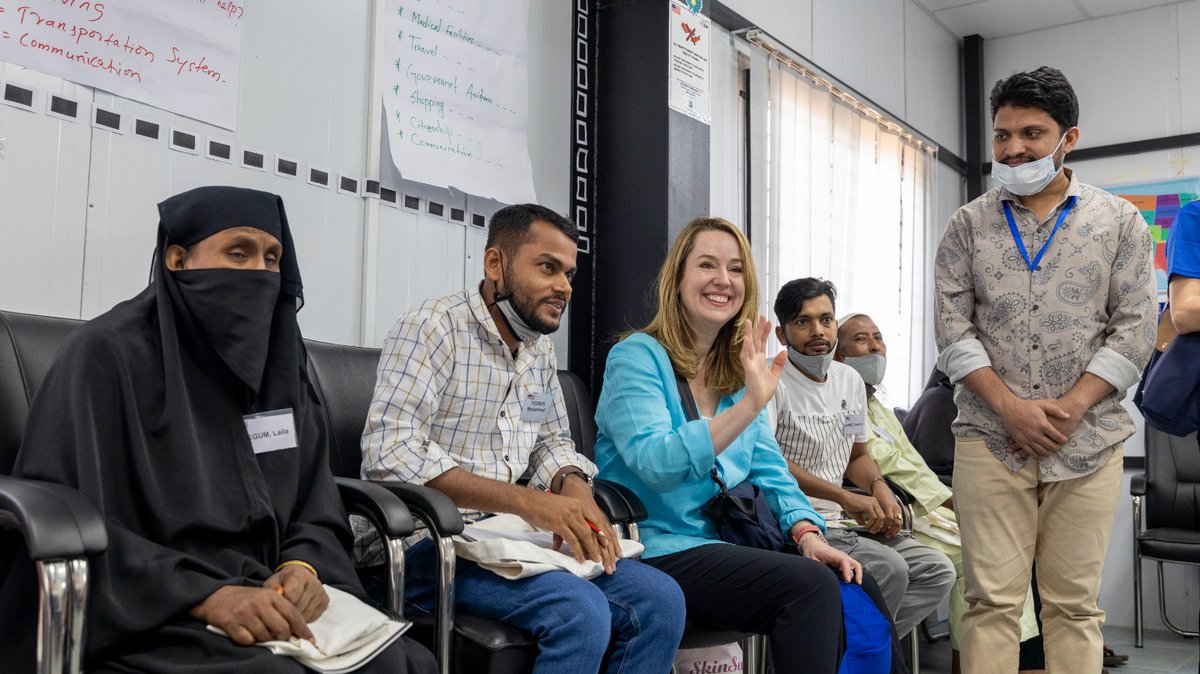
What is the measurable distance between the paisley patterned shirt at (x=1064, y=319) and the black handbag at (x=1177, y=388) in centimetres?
8

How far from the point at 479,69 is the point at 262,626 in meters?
2.01

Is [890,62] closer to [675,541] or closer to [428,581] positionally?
[675,541]

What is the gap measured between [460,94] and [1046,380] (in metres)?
1.78

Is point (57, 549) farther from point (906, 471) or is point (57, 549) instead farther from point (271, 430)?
point (906, 471)

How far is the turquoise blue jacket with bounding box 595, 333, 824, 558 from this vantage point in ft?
7.16

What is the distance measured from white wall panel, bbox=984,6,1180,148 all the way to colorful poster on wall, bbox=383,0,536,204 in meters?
3.99

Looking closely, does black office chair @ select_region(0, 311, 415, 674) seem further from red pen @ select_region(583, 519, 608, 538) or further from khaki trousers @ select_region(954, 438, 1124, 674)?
khaki trousers @ select_region(954, 438, 1124, 674)

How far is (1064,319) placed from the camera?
230cm

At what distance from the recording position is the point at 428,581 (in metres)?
1.94

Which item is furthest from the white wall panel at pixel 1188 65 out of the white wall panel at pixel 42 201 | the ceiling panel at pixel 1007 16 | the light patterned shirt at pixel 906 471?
the white wall panel at pixel 42 201

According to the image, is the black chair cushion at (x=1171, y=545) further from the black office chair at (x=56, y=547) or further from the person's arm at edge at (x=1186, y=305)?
the black office chair at (x=56, y=547)

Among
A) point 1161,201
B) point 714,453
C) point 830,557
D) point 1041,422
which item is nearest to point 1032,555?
point 1041,422

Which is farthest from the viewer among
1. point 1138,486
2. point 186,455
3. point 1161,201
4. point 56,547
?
point 1161,201

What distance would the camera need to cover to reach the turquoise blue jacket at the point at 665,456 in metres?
2.18
